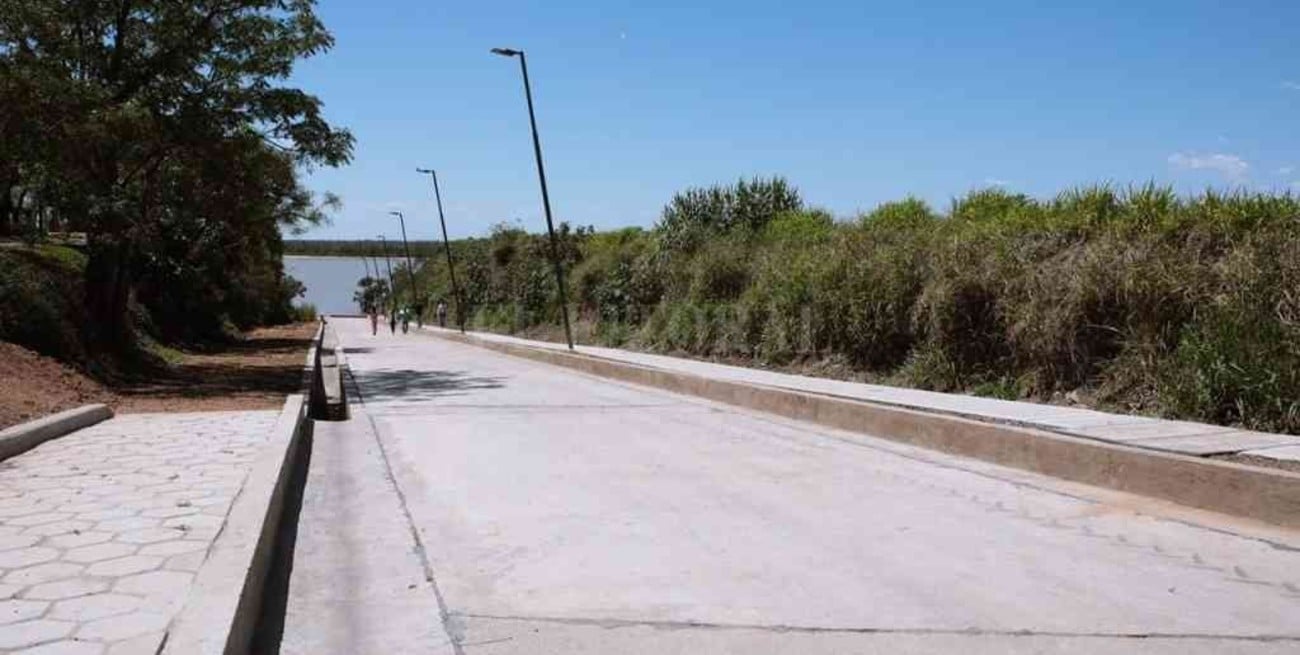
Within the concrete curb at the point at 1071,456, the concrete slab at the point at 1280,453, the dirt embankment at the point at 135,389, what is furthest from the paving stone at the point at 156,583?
the concrete slab at the point at 1280,453

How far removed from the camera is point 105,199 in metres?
16.3

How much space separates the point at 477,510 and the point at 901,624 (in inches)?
137

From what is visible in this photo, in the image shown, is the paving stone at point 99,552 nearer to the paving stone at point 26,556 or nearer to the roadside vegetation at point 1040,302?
the paving stone at point 26,556

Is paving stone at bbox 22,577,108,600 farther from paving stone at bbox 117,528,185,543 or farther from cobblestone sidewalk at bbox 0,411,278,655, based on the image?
paving stone at bbox 117,528,185,543

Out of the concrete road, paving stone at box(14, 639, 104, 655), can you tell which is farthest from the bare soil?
paving stone at box(14, 639, 104, 655)

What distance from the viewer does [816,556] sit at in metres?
5.94

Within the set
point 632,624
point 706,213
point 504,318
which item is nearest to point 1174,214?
point 632,624

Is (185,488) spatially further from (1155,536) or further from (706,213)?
(706,213)

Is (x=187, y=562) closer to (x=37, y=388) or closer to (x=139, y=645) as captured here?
(x=139, y=645)

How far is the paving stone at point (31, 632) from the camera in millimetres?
4047

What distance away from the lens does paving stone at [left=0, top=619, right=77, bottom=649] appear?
4.05 meters

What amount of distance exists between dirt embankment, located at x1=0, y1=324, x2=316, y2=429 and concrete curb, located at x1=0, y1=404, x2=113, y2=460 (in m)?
0.38

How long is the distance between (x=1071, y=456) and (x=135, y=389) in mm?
13142

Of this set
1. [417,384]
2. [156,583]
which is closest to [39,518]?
[156,583]
